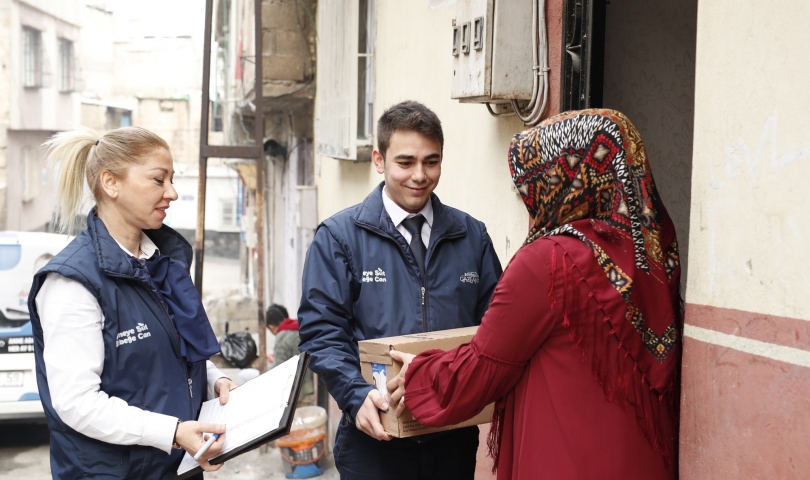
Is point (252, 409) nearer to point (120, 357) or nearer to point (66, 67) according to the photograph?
point (120, 357)

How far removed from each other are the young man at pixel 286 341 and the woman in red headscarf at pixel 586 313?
230 inches

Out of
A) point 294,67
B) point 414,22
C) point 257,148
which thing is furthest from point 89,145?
point 294,67

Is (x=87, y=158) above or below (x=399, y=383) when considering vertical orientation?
above

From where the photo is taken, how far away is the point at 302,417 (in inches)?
293

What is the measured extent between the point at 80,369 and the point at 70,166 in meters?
0.68

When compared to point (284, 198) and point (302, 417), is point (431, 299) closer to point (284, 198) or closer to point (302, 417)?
point (302, 417)

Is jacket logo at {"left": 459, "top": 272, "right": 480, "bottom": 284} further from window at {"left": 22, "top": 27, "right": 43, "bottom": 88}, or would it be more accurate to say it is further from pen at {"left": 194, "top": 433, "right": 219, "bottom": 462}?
window at {"left": 22, "top": 27, "right": 43, "bottom": 88}

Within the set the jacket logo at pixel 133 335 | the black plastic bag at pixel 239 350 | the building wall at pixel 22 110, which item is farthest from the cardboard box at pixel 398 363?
the building wall at pixel 22 110

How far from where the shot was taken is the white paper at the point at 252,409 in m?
2.32

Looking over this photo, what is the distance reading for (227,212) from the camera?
38.9m

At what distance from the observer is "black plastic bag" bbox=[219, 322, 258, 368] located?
9391mm

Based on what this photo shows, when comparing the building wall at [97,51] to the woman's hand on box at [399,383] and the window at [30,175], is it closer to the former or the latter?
the window at [30,175]

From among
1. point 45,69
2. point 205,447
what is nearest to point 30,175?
point 45,69

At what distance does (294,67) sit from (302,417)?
483cm
